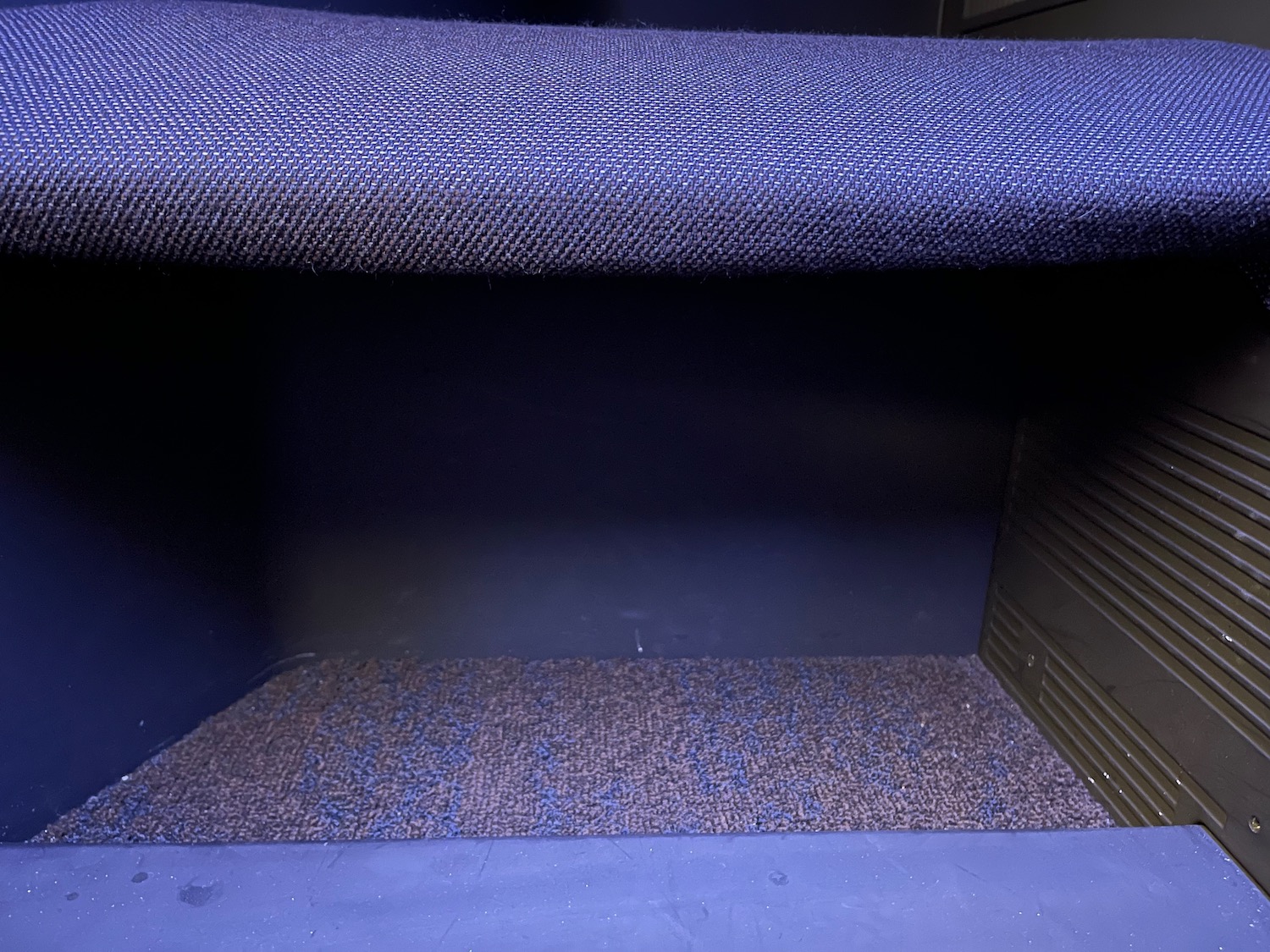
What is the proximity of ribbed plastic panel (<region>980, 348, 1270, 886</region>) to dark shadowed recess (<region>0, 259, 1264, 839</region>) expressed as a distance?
6cm

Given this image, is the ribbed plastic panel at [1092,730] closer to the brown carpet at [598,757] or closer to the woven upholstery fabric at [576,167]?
the brown carpet at [598,757]

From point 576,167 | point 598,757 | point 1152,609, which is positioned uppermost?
point 576,167

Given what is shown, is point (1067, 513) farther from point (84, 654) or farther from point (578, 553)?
point (84, 654)

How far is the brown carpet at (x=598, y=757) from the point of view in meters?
0.67

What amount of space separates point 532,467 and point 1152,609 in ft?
1.87

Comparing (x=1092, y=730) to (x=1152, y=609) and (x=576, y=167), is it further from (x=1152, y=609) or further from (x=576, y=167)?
(x=576, y=167)

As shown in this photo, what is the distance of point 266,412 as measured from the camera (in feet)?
2.63

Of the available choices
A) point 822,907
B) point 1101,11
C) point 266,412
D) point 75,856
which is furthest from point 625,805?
point 1101,11

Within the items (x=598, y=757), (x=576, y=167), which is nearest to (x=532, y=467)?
(x=598, y=757)

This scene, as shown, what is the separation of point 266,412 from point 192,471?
97 mm

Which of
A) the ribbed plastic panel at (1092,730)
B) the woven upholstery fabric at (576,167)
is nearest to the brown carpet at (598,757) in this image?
the ribbed plastic panel at (1092,730)

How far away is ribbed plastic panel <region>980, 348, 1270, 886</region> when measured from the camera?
1.73 ft

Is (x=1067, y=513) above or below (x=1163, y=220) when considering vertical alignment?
below

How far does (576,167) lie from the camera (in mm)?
361
